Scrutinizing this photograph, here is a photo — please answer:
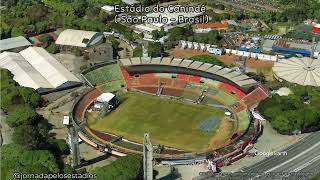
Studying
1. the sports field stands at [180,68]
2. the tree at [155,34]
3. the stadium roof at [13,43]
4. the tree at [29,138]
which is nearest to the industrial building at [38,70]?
the stadium roof at [13,43]

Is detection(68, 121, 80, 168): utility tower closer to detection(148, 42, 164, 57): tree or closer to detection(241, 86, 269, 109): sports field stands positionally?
detection(241, 86, 269, 109): sports field stands

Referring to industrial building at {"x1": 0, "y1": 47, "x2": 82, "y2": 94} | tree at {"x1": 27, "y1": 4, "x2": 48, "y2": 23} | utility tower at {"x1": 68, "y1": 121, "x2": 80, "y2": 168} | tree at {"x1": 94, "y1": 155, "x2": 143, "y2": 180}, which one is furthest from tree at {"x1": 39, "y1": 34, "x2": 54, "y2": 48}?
tree at {"x1": 94, "y1": 155, "x2": 143, "y2": 180}

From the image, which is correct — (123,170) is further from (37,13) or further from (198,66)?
(37,13)

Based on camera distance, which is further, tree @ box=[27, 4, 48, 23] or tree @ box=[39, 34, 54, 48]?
tree @ box=[27, 4, 48, 23]

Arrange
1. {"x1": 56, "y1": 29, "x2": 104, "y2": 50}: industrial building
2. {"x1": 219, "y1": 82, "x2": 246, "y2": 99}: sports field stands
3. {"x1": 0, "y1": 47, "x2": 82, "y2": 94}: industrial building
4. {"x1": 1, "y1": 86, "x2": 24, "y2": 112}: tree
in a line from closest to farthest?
{"x1": 1, "y1": 86, "x2": 24, "y2": 112}: tree
{"x1": 219, "y1": 82, "x2": 246, "y2": 99}: sports field stands
{"x1": 0, "y1": 47, "x2": 82, "y2": 94}: industrial building
{"x1": 56, "y1": 29, "x2": 104, "y2": 50}: industrial building

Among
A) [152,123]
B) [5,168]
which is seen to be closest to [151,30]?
[152,123]

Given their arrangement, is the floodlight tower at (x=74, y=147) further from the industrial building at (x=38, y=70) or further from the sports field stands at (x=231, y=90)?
the sports field stands at (x=231, y=90)

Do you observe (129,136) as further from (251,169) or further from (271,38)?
(271,38)
